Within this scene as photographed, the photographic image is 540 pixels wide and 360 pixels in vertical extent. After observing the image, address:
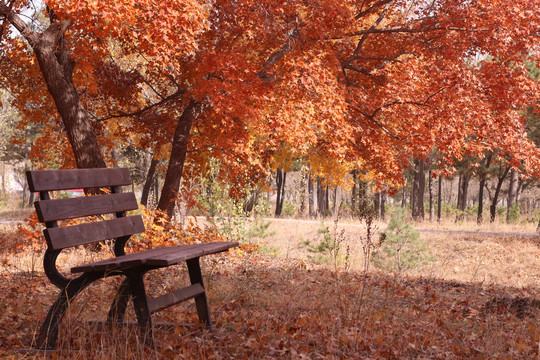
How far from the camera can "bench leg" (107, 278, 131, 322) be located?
11.6ft

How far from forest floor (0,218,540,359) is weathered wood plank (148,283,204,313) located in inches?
8.4

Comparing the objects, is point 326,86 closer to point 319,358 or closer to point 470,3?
point 470,3

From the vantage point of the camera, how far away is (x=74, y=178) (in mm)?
3477

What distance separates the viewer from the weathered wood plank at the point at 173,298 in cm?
342

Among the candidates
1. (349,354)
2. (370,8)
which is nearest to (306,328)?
(349,354)

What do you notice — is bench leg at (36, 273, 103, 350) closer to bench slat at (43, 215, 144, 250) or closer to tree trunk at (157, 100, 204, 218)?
bench slat at (43, 215, 144, 250)

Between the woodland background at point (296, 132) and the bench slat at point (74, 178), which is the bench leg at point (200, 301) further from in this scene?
the bench slat at point (74, 178)

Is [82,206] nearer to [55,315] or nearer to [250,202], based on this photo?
[55,315]

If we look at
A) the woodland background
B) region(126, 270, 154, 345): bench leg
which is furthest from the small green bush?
region(126, 270, 154, 345): bench leg

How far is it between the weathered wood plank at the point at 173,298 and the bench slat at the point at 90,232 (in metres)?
0.56

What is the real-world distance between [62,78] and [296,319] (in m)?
5.86

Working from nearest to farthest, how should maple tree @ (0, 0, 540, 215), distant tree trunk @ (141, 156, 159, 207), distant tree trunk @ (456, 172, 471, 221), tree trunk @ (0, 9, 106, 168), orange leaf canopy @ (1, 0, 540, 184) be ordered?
tree trunk @ (0, 9, 106, 168) → maple tree @ (0, 0, 540, 215) → orange leaf canopy @ (1, 0, 540, 184) → distant tree trunk @ (141, 156, 159, 207) → distant tree trunk @ (456, 172, 471, 221)

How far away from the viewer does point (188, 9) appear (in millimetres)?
7195

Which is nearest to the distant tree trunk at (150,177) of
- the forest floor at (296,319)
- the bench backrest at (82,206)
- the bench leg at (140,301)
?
the forest floor at (296,319)
